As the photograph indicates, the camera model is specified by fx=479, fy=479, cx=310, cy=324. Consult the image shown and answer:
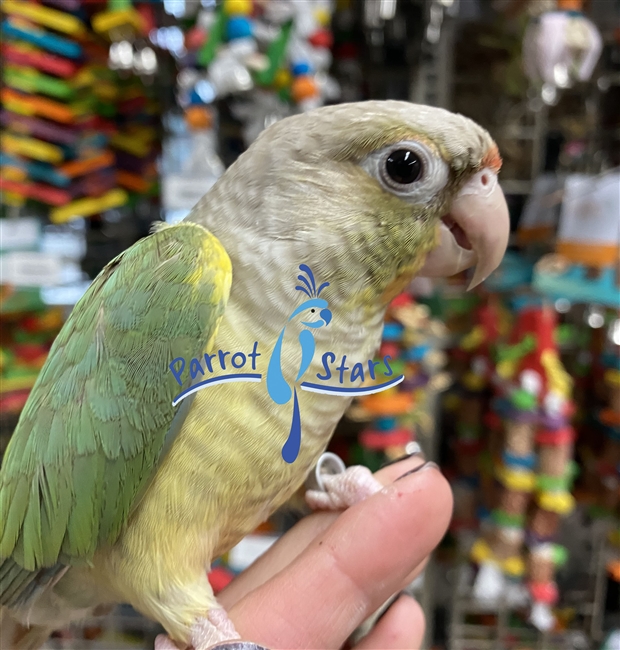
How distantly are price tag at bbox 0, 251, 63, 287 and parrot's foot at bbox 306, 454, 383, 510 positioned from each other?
0.61 metres

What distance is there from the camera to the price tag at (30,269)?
0.89 meters

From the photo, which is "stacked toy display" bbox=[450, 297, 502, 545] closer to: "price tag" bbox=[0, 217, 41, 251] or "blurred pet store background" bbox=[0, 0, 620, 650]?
"blurred pet store background" bbox=[0, 0, 620, 650]

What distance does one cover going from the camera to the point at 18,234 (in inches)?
39.2

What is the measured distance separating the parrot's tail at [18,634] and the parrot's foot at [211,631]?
29 cm

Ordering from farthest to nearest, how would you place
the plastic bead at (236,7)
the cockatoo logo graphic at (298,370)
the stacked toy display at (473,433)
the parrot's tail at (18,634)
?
the stacked toy display at (473,433) → the plastic bead at (236,7) → the parrot's tail at (18,634) → the cockatoo logo graphic at (298,370)

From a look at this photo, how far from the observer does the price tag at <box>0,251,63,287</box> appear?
35.0 inches

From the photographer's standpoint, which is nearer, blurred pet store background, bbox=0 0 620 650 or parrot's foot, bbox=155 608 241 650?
parrot's foot, bbox=155 608 241 650

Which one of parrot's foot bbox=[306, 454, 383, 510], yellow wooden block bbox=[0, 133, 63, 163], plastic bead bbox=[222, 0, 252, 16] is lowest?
parrot's foot bbox=[306, 454, 383, 510]

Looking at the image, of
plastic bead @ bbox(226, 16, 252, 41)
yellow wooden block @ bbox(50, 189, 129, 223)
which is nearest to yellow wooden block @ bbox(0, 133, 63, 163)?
yellow wooden block @ bbox(50, 189, 129, 223)

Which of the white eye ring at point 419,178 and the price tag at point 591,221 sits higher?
the white eye ring at point 419,178

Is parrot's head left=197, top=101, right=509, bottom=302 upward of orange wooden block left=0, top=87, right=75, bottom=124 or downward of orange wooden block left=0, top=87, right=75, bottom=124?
downward

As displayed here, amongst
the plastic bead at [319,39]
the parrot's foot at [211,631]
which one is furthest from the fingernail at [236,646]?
the plastic bead at [319,39]

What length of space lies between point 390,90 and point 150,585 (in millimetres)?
961

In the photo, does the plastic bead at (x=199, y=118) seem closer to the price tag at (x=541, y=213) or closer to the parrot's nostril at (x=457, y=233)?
the parrot's nostril at (x=457, y=233)
